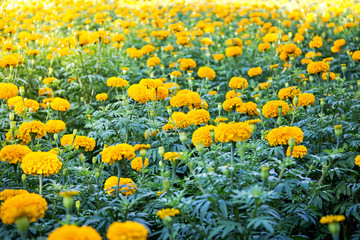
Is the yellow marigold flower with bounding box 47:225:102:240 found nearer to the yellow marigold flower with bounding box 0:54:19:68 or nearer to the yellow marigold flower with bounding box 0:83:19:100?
the yellow marigold flower with bounding box 0:83:19:100

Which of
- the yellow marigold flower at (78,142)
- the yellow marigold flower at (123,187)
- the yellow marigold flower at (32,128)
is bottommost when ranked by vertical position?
the yellow marigold flower at (123,187)

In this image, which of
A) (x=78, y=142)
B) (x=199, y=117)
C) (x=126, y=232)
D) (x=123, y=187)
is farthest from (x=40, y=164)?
(x=199, y=117)

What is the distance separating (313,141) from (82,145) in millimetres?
2156

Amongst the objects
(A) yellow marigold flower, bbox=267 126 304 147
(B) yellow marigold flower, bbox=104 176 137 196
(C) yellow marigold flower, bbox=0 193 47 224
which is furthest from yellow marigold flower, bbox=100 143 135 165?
(A) yellow marigold flower, bbox=267 126 304 147

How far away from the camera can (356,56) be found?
4.28m

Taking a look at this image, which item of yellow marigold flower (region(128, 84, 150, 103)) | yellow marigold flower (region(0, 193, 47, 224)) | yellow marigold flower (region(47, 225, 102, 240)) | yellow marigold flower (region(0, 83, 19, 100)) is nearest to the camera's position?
yellow marigold flower (region(47, 225, 102, 240))

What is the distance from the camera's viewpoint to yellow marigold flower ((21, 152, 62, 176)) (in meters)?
1.96

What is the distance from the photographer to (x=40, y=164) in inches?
77.4

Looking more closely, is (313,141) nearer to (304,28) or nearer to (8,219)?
(8,219)

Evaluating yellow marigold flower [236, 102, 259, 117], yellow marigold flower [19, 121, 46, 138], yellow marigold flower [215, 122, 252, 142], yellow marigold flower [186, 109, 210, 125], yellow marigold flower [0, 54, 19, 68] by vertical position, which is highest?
yellow marigold flower [0, 54, 19, 68]

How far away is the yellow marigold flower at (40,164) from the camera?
6.42 ft

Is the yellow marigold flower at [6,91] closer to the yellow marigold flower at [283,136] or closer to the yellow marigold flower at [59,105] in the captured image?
the yellow marigold flower at [59,105]

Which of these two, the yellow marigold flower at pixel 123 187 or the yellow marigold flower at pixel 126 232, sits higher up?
the yellow marigold flower at pixel 126 232

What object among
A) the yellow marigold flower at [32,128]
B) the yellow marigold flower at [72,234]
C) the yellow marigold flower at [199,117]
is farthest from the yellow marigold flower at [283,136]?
the yellow marigold flower at [32,128]
